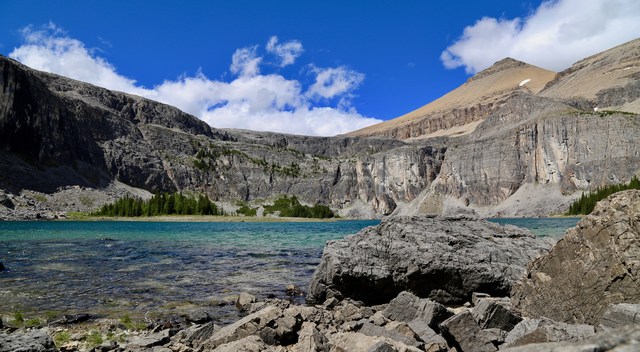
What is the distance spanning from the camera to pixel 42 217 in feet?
474

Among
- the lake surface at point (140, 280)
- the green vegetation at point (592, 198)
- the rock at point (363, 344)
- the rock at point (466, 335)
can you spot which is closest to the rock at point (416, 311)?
the rock at point (466, 335)

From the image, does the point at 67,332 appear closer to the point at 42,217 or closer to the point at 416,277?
the point at 416,277

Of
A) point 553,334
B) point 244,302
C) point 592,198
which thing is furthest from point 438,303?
point 592,198

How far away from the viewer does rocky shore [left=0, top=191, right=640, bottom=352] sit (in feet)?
34.3

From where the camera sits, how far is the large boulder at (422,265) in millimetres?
17922

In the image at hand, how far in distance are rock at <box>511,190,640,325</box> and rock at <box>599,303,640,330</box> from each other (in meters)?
2.14

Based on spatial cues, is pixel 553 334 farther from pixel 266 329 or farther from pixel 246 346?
pixel 266 329

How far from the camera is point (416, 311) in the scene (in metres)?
13.8

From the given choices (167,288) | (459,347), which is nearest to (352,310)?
(459,347)

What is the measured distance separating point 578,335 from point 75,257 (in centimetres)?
3753

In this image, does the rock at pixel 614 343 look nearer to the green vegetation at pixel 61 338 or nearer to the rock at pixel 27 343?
the rock at pixel 27 343

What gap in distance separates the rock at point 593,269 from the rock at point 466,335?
3498mm

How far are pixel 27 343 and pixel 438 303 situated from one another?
11.3 meters

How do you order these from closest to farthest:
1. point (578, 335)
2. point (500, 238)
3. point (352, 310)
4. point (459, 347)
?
point (578, 335), point (459, 347), point (352, 310), point (500, 238)
